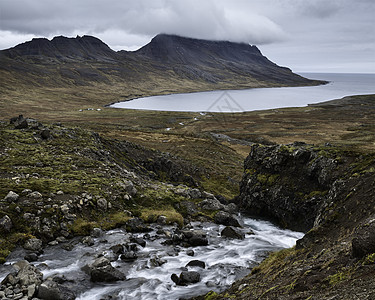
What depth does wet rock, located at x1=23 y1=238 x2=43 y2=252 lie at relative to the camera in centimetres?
1766

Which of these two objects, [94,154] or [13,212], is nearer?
[13,212]

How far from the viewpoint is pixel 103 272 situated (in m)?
15.4

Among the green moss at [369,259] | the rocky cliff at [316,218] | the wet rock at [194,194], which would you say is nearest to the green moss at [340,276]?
the rocky cliff at [316,218]

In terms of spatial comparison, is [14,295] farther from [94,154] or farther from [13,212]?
[94,154]

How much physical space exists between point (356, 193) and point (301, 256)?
22.2 ft

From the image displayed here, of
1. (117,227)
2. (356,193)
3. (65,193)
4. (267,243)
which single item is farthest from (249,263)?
(65,193)

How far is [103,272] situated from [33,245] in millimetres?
5697

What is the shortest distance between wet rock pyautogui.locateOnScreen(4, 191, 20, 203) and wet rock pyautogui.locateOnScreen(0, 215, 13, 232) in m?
2.04

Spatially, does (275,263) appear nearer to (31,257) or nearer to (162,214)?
(162,214)

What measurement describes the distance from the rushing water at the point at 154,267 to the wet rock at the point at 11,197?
4963mm

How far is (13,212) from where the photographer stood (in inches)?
771

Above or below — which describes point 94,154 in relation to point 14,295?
above

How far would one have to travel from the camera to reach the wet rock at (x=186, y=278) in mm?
15734

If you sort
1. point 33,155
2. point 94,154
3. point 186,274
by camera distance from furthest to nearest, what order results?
point 94,154 < point 33,155 < point 186,274
